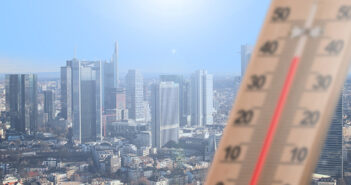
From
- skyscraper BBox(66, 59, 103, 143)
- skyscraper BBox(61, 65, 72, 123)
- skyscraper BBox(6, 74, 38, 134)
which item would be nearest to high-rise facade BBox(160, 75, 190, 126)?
skyscraper BBox(66, 59, 103, 143)

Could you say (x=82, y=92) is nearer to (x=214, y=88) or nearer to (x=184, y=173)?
(x=214, y=88)

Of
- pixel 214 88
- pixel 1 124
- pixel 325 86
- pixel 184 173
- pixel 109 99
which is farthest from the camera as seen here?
pixel 109 99

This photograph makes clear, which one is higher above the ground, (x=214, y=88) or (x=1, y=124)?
(x=214, y=88)

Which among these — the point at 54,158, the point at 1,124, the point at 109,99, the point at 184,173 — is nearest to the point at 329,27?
the point at 184,173

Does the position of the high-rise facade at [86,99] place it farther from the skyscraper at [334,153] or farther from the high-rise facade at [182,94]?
the skyscraper at [334,153]

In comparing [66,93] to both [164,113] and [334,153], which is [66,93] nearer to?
[164,113]

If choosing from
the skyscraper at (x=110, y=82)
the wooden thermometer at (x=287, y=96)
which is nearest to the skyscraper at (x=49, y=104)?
the skyscraper at (x=110, y=82)
